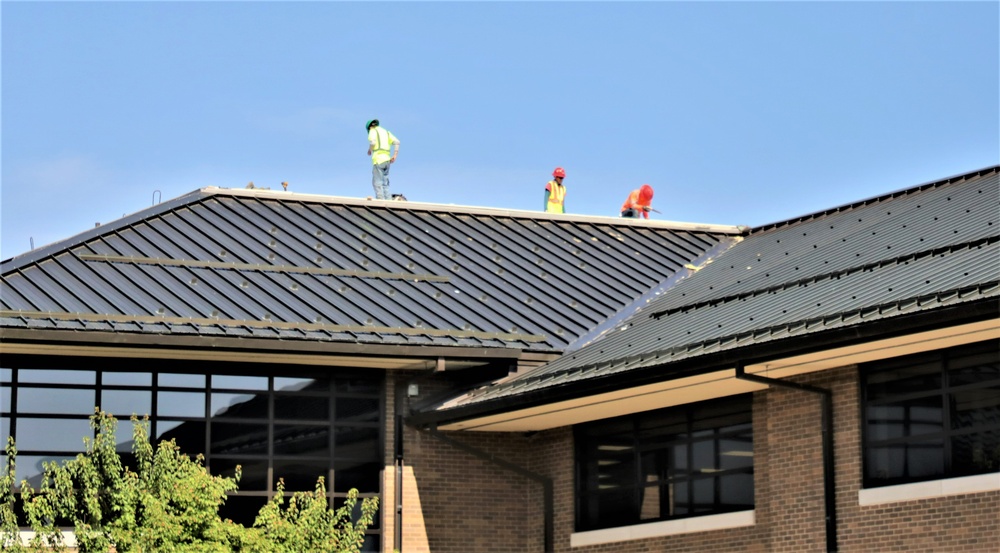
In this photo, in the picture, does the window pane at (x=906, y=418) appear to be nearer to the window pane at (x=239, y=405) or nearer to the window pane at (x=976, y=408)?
the window pane at (x=976, y=408)

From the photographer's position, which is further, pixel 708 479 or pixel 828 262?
pixel 828 262

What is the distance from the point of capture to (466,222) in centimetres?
2845

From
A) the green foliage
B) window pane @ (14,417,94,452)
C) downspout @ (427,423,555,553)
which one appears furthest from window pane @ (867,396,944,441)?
window pane @ (14,417,94,452)

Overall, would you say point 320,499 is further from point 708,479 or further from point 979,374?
point 979,374

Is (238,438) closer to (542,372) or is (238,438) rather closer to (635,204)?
(542,372)

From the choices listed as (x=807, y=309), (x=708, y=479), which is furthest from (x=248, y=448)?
(x=807, y=309)

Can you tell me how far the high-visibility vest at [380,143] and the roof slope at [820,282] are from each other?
6527 millimetres

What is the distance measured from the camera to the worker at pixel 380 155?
1188 inches

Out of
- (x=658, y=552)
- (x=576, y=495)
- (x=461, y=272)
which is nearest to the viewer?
(x=658, y=552)

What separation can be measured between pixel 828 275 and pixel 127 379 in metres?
9.54

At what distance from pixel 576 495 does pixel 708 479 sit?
2506 millimetres

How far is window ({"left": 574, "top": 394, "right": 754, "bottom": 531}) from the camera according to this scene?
848 inches

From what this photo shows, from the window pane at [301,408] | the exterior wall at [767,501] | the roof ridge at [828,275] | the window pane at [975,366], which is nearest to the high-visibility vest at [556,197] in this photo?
the roof ridge at [828,275]

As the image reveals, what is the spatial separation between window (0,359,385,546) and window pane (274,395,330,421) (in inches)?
0.5
